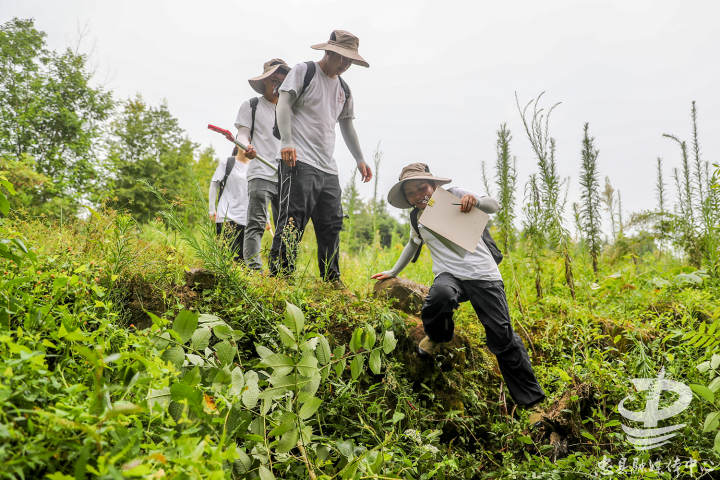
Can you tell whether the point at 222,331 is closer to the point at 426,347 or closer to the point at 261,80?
the point at 426,347

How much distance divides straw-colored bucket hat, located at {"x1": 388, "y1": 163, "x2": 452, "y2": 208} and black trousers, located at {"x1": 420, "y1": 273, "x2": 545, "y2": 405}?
834mm

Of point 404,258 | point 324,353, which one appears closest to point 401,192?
point 404,258

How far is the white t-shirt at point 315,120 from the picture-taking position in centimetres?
325

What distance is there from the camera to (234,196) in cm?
480

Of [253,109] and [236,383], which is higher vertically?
[253,109]

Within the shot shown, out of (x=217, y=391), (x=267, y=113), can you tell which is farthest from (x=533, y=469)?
(x=267, y=113)

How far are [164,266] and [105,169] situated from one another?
13971mm

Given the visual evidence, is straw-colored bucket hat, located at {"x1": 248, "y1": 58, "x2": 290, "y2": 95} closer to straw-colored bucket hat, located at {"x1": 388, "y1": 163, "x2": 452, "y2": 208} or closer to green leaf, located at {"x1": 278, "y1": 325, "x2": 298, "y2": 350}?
straw-colored bucket hat, located at {"x1": 388, "y1": 163, "x2": 452, "y2": 208}

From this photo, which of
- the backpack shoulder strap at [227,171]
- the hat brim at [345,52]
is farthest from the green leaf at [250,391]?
the backpack shoulder strap at [227,171]

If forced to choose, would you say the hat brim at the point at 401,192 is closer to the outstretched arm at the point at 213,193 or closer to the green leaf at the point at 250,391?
the green leaf at the point at 250,391

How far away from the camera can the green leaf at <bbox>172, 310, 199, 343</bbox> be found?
118cm

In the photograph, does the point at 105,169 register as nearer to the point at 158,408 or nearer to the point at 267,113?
the point at 267,113
